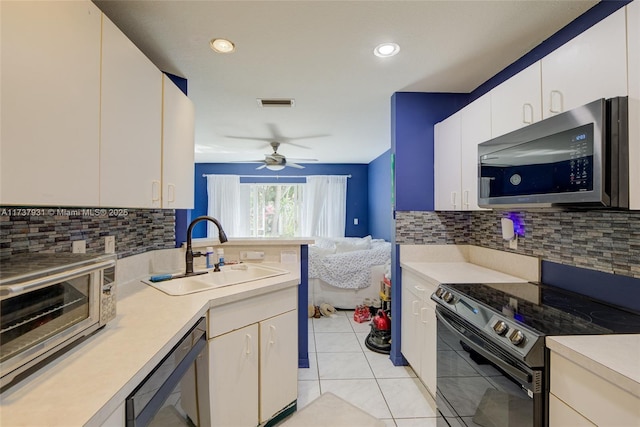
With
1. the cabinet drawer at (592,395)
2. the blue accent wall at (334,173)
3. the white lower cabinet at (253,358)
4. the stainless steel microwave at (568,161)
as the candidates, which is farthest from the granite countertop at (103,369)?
the blue accent wall at (334,173)

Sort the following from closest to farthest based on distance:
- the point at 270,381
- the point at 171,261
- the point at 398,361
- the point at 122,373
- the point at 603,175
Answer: the point at 122,373
the point at 603,175
the point at 270,381
the point at 171,261
the point at 398,361

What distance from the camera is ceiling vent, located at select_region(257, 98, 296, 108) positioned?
261cm

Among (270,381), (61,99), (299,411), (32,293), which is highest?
(61,99)

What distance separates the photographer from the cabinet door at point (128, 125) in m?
1.12

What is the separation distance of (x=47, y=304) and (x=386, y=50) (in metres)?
1.96

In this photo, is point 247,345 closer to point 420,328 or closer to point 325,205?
point 420,328

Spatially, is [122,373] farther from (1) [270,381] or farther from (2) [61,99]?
(1) [270,381]

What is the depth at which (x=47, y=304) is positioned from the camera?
31.6 inches

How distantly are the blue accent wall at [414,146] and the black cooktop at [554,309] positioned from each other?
0.92m

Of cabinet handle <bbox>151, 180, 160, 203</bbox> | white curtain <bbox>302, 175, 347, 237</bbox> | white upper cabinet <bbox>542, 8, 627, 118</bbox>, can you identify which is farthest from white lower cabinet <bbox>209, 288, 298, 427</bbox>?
white curtain <bbox>302, 175, 347, 237</bbox>

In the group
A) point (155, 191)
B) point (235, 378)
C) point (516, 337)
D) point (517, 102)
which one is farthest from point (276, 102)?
point (516, 337)

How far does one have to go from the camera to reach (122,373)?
76 cm

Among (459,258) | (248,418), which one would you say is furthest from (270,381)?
(459,258)

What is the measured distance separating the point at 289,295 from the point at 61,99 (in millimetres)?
1384
